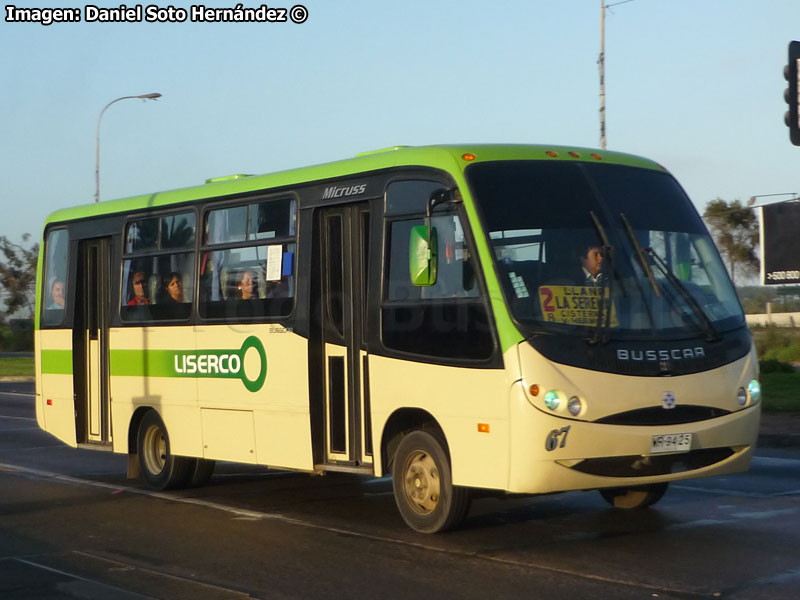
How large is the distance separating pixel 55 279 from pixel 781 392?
12.7 meters

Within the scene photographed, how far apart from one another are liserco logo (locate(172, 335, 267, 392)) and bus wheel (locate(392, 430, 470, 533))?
2.34 metres

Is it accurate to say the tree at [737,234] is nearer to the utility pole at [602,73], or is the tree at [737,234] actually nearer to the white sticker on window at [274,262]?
the utility pole at [602,73]

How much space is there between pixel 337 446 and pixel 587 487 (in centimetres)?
287

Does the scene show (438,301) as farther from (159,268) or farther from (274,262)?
(159,268)

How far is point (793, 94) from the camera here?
52.8 ft

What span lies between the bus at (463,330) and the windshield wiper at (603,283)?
0.06ft

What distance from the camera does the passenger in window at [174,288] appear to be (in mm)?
13320

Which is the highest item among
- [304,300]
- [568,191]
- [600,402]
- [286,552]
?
[568,191]

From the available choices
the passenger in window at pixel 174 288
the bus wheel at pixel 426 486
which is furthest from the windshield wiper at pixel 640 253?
the passenger in window at pixel 174 288

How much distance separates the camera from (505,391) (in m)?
8.91

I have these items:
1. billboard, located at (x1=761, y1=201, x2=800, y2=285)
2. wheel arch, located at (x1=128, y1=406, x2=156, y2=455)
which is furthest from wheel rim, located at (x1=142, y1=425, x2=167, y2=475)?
billboard, located at (x1=761, y1=201, x2=800, y2=285)

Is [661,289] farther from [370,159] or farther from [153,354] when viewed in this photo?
[153,354]

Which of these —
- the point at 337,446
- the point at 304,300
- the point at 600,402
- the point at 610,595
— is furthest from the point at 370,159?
the point at 610,595

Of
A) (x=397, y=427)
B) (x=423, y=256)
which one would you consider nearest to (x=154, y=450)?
(x=397, y=427)
